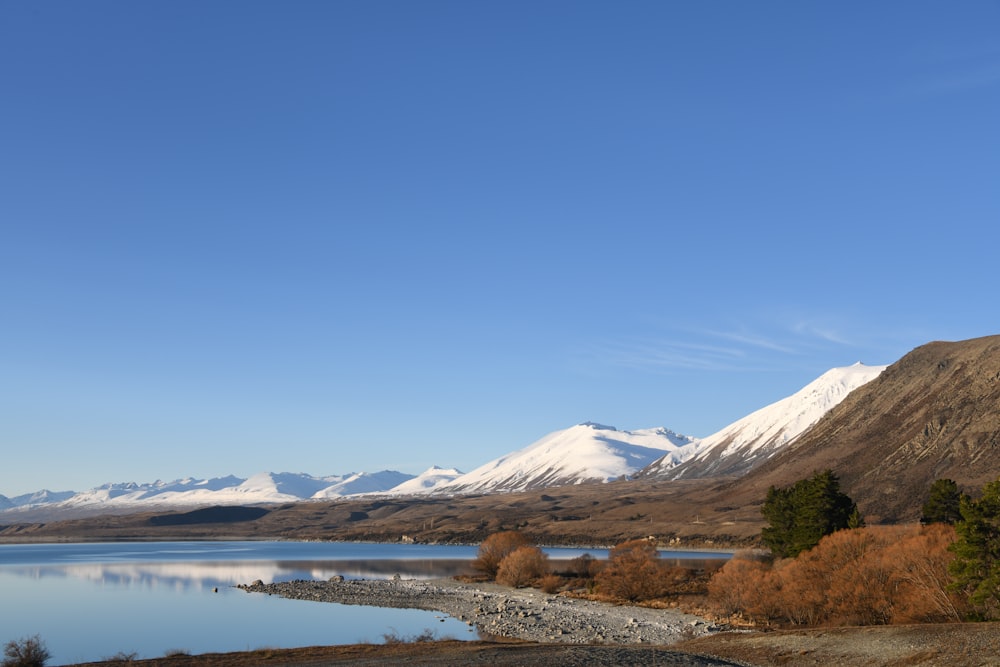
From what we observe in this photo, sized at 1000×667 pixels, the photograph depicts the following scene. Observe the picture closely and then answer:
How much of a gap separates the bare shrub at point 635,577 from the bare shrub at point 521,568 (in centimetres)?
1423

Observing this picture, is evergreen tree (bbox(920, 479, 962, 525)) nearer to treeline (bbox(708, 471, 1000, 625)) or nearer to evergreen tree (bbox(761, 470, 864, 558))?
treeline (bbox(708, 471, 1000, 625))

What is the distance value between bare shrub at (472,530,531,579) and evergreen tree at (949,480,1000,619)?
79.4m

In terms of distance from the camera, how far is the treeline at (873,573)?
53.0m

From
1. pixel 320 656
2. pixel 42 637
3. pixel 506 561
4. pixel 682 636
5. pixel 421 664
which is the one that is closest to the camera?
pixel 421 664

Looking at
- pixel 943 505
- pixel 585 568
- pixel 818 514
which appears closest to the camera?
pixel 818 514

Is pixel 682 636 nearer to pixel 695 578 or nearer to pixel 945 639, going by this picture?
pixel 945 639

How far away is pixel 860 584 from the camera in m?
64.5

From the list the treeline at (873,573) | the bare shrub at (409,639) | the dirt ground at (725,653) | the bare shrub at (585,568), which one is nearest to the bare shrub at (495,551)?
the bare shrub at (585,568)

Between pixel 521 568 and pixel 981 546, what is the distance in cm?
7116

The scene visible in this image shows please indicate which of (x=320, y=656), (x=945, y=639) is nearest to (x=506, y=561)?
(x=320, y=656)

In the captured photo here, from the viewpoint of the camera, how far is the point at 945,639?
4284cm

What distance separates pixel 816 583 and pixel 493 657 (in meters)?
32.0

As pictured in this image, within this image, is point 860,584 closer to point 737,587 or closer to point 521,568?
point 737,587

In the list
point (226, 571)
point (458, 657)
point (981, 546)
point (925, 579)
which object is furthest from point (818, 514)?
point (226, 571)
